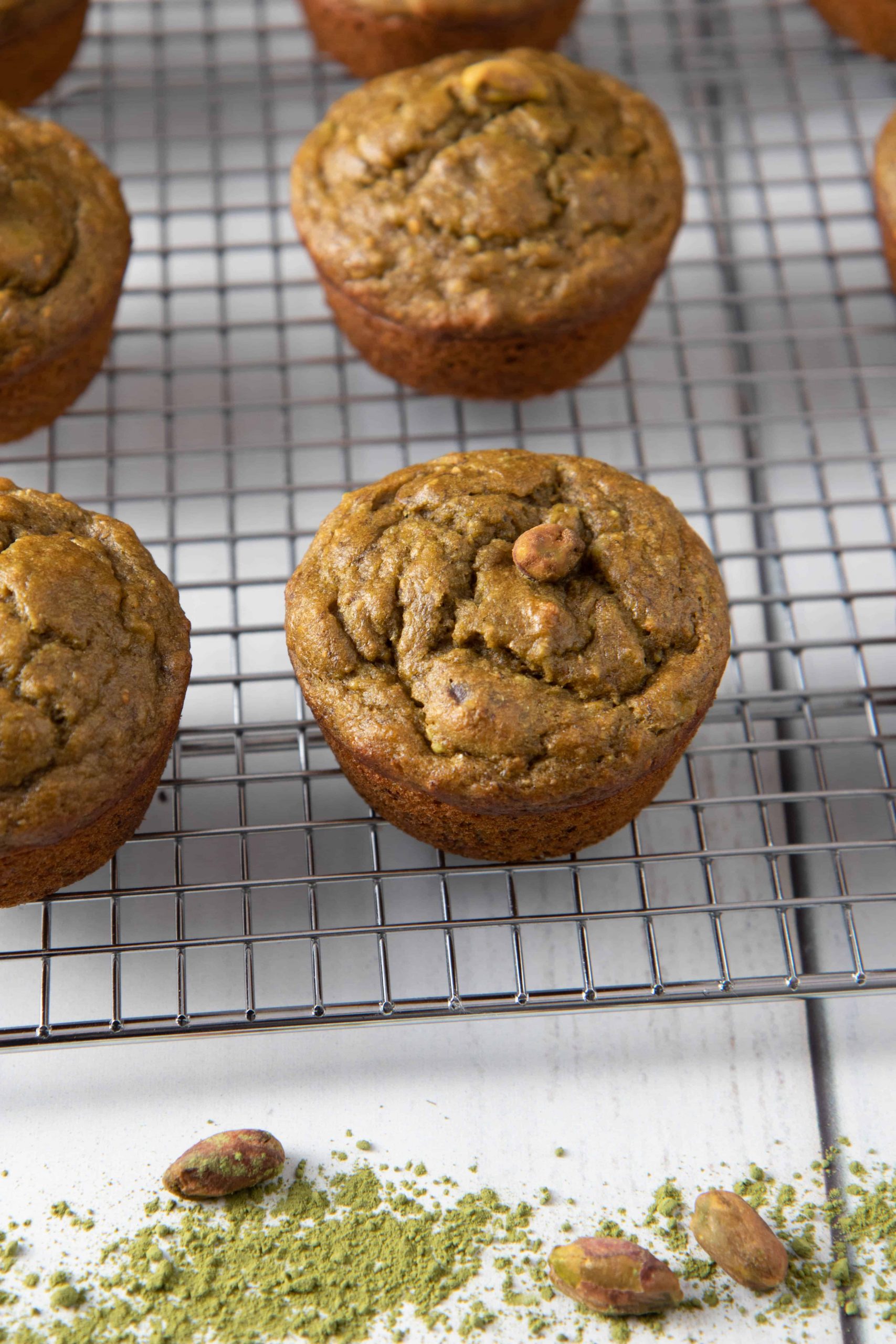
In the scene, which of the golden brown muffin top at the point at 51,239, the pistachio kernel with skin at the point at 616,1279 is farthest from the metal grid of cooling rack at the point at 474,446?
the pistachio kernel with skin at the point at 616,1279

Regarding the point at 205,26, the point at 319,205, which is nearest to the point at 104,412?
the point at 319,205

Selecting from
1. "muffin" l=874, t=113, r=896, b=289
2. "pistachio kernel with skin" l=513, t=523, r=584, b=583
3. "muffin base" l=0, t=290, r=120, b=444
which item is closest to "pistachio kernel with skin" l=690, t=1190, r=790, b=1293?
"pistachio kernel with skin" l=513, t=523, r=584, b=583

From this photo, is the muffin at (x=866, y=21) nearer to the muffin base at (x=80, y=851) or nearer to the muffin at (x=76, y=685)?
the muffin at (x=76, y=685)

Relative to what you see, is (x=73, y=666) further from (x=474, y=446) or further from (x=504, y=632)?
(x=474, y=446)

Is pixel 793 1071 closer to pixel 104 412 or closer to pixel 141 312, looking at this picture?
pixel 104 412

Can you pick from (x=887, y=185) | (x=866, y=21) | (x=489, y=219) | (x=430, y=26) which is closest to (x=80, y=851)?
(x=489, y=219)

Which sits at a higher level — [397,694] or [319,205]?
[319,205]
